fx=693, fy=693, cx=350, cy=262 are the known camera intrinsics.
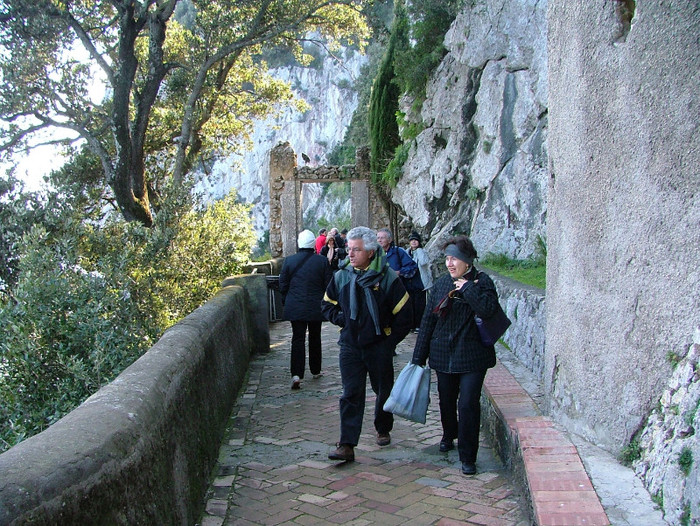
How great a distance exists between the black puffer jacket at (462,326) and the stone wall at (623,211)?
46 cm

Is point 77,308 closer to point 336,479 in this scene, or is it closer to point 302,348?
point 302,348

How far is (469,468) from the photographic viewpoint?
186 inches

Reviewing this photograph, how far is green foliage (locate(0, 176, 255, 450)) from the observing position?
18.7 feet

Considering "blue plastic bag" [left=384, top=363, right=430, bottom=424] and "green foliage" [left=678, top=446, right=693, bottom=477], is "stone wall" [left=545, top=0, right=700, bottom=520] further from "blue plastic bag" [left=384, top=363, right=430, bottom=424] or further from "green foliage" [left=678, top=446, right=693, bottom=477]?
"blue plastic bag" [left=384, top=363, right=430, bottom=424]

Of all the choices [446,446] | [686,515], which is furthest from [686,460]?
[446,446]

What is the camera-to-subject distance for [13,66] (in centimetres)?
1414

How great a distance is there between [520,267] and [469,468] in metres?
6.26

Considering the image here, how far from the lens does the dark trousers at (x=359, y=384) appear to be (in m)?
5.10

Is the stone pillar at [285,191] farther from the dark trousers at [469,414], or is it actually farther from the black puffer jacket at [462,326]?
the dark trousers at [469,414]

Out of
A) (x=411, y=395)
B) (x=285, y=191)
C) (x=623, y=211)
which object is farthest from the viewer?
(x=285, y=191)

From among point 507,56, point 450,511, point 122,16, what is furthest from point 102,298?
point 507,56

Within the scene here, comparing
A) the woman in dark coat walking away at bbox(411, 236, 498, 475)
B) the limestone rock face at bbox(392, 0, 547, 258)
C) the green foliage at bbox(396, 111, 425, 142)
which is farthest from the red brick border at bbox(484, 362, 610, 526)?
the green foliage at bbox(396, 111, 425, 142)

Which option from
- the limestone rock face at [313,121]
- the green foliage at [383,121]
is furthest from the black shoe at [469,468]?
the limestone rock face at [313,121]

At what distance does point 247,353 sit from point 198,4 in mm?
10021
